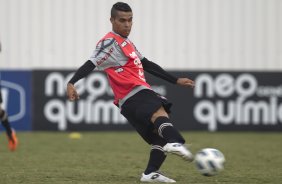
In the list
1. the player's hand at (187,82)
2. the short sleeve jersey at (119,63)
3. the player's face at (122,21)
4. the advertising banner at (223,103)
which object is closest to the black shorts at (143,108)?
the short sleeve jersey at (119,63)

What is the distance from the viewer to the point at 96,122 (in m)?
17.0

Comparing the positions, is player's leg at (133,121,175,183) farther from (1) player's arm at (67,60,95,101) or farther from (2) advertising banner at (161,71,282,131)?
(2) advertising banner at (161,71,282,131)

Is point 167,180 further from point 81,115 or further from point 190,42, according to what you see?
point 190,42

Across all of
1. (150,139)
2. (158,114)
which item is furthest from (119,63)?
(150,139)

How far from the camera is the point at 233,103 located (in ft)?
56.2

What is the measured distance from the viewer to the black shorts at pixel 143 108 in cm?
776

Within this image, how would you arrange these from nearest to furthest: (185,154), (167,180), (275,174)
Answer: (185,154) < (167,180) < (275,174)

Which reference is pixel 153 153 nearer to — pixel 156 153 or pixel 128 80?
pixel 156 153

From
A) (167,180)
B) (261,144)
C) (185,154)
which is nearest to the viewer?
(185,154)

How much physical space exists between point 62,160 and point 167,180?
3143mm

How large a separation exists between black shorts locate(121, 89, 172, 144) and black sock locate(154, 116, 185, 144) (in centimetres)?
15

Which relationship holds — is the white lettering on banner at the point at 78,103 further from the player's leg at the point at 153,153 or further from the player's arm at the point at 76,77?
the player's arm at the point at 76,77

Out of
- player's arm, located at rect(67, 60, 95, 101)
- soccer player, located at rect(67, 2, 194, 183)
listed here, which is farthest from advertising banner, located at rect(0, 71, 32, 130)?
player's arm, located at rect(67, 60, 95, 101)

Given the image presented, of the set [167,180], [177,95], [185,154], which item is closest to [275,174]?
[167,180]
